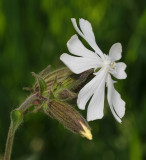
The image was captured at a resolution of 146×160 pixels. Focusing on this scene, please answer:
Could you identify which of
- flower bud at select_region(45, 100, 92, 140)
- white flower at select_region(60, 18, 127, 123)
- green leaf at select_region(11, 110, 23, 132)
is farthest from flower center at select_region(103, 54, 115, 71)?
green leaf at select_region(11, 110, 23, 132)

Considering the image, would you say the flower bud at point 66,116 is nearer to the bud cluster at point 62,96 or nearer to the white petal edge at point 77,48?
the bud cluster at point 62,96

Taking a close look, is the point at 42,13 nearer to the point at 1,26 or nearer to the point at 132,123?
the point at 1,26

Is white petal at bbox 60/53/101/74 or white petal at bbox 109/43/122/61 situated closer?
white petal at bbox 60/53/101/74

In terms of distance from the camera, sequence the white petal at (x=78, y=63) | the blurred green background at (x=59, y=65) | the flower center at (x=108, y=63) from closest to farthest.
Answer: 1. the white petal at (x=78, y=63)
2. the flower center at (x=108, y=63)
3. the blurred green background at (x=59, y=65)

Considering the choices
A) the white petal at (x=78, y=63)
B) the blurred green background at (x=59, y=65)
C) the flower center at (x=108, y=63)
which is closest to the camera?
the white petal at (x=78, y=63)

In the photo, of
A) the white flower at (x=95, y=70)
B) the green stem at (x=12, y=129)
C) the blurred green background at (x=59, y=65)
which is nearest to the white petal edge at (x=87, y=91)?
the white flower at (x=95, y=70)

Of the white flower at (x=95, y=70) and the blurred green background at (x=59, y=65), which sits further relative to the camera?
the blurred green background at (x=59, y=65)

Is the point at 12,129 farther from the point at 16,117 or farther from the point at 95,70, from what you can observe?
the point at 95,70

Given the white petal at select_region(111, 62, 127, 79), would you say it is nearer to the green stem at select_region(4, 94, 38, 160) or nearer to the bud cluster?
the bud cluster
